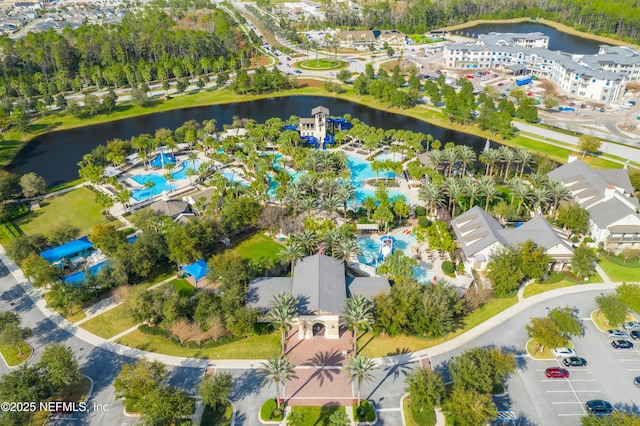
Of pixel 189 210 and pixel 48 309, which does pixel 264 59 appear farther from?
pixel 48 309

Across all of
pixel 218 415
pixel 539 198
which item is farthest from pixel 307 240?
pixel 539 198

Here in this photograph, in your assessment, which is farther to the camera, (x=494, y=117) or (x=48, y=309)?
(x=494, y=117)

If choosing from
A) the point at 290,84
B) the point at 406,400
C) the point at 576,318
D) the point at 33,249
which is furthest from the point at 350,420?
the point at 290,84

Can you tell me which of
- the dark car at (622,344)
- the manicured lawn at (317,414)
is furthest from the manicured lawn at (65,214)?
the dark car at (622,344)

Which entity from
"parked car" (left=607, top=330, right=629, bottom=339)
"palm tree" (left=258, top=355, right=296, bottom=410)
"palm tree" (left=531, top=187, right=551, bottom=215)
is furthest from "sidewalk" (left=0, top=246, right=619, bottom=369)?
"palm tree" (left=531, top=187, right=551, bottom=215)

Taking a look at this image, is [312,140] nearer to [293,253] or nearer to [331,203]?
[331,203]

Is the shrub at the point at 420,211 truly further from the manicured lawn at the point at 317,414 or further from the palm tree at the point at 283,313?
the manicured lawn at the point at 317,414
